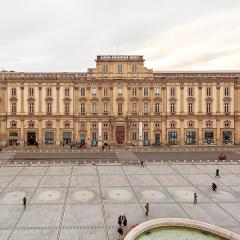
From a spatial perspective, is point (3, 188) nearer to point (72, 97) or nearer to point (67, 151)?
point (67, 151)

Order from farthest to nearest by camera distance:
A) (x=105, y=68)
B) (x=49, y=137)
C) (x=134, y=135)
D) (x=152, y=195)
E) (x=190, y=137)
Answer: (x=190, y=137) < (x=134, y=135) < (x=49, y=137) < (x=105, y=68) < (x=152, y=195)

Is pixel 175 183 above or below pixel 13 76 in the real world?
below

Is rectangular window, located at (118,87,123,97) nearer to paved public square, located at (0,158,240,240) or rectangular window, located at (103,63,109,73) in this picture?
rectangular window, located at (103,63,109,73)

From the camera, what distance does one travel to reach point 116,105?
93.4 m

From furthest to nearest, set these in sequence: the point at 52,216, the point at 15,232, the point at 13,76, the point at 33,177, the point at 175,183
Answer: the point at 13,76 → the point at 33,177 → the point at 175,183 → the point at 52,216 → the point at 15,232

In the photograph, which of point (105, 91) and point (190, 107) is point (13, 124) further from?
point (190, 107)

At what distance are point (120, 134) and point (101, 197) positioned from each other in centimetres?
5291

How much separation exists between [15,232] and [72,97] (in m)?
65.1

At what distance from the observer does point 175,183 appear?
4856cm

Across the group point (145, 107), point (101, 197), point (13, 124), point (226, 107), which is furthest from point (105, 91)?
point (101, 197)

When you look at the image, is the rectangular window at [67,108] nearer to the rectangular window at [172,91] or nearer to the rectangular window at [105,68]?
the rectangular window at [105,68]

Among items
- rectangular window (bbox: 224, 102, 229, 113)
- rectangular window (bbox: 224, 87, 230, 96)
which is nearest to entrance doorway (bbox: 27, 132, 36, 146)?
rectangular window (bbox: 224, 102, 229, 113)

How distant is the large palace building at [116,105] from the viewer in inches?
3649

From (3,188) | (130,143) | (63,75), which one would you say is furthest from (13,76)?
(3,188)
